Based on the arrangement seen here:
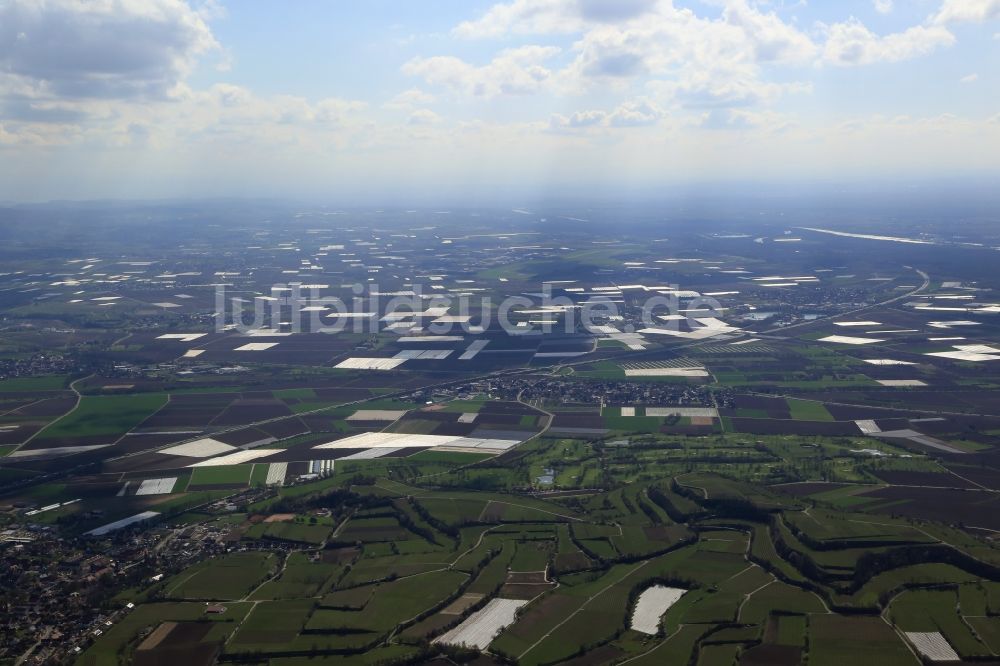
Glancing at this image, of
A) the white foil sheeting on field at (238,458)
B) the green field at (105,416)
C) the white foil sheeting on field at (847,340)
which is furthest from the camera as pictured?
the white foil sheeting on field at (847,340)

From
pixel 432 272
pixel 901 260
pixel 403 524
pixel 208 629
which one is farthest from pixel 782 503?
pixel 901 260

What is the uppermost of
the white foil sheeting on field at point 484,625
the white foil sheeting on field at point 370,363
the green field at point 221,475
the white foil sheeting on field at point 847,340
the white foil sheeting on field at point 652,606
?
the white foil sheeting on field at point 847,340

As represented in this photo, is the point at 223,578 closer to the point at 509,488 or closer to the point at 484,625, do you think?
the point at 484,625

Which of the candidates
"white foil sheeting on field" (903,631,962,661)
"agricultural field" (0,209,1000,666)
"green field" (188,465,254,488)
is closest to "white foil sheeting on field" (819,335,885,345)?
"agricultural field" (0,209,1000,666)

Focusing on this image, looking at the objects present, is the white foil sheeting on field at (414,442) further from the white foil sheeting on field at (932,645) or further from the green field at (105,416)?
the white foil sheeting on field at (932,645)

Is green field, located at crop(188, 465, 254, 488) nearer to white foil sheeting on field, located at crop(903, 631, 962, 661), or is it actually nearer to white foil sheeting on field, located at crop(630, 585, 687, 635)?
white foil sheeting on field, located at crop(630, 585, 687, 635)

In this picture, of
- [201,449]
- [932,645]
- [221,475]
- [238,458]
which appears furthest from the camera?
[201,449]

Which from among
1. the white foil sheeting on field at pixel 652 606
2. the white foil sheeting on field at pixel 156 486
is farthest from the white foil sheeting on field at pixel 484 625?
the white foil sheeting on field at pixel 156 486

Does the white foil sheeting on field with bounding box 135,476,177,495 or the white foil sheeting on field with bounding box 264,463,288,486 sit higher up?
the white foil sheeting on field with bounding box 264,463,288,486

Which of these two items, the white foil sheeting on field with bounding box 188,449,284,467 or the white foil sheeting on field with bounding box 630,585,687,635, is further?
the white foil sheeting on field with bounding box 188,449,284,467

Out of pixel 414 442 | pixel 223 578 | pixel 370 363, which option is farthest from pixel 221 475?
pixel 370 363

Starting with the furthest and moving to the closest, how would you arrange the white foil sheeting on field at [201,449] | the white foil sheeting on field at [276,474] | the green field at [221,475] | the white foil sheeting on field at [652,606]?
the white foil sheeting on field at [201,449] → the white foil sheeting on field at [276,474] → the green field at [221,475] → the white foil sheeting on field at [652,606]
